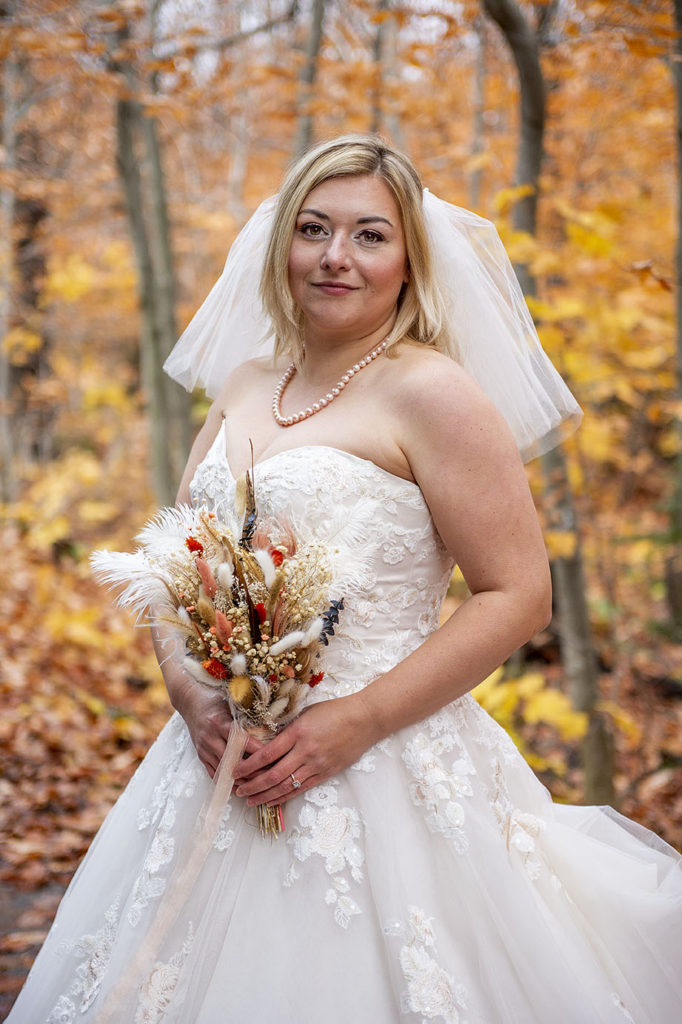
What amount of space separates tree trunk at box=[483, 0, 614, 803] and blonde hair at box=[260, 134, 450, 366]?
1543mm

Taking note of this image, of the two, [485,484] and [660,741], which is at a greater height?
[485,484]

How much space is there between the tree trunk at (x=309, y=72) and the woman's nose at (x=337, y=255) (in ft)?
11.9

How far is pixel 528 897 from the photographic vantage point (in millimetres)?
1785

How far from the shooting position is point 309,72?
550 centimetres

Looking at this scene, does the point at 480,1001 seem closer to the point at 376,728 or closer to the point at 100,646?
the point at 376,728

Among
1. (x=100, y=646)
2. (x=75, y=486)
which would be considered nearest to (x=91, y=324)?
(x=75, y=486)

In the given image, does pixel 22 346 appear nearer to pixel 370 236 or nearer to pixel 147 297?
pixel 147 297

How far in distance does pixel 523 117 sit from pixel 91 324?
39.3ft

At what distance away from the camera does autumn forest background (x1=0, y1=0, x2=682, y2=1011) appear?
12.7 ft

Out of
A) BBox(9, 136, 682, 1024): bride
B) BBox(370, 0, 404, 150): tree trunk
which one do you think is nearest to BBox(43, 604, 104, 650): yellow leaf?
BBox(370, 0, 404, 150): tree trunk

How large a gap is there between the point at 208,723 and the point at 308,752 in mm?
240

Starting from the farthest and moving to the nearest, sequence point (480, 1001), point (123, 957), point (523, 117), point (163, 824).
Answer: point (523, 117) → point (163, 824) → point (123, 957) → point (480, 1001)

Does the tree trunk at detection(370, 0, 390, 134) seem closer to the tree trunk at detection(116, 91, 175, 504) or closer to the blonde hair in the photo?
the tree trunk at detection(116, 91, 175, 504)

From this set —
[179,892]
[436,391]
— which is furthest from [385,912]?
[436,391]
